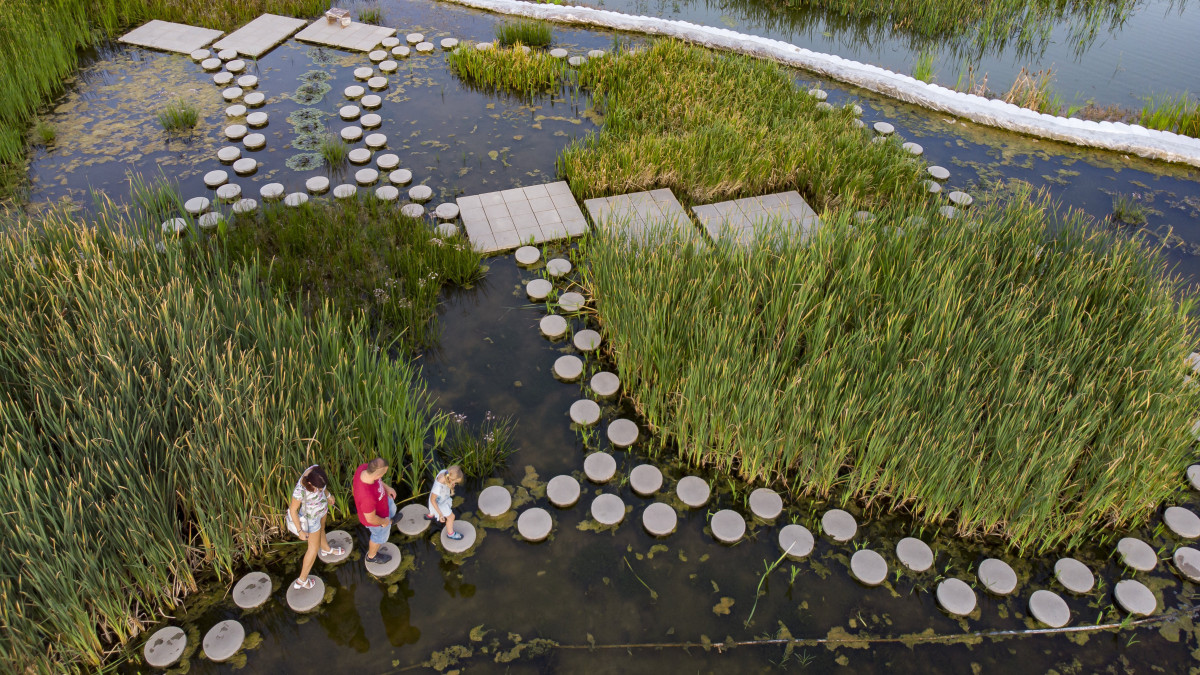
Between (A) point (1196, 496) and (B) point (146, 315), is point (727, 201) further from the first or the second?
(B) point (146, 315)

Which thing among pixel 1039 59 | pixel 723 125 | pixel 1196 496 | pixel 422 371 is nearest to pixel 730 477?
pixel 422 371

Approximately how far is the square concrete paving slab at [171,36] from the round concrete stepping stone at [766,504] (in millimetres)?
8897

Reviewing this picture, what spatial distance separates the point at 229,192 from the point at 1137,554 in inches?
286

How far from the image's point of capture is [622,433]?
4293 mm

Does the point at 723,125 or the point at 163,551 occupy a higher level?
the point at 723,125

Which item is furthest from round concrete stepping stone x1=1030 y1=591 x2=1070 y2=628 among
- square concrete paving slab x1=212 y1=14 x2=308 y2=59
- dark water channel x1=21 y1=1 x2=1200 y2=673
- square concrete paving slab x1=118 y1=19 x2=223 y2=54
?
square concrete paving slab x1=118 y1=19 x2=223 y2=54

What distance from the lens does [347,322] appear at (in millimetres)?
4836

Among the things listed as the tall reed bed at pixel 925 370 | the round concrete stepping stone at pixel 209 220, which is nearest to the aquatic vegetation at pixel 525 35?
the round concrete stepping stone at pixel 209 220

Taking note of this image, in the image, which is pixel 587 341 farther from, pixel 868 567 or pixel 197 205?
pixel 197 205

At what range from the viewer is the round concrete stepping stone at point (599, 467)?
4.05 m

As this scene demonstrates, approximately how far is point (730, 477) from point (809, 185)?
360 centimetres

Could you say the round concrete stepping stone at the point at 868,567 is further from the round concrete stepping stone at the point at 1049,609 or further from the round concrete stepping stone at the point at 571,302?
the round concrete stepping stone at the point at 571,302

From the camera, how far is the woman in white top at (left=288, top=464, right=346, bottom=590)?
3133 millimetres

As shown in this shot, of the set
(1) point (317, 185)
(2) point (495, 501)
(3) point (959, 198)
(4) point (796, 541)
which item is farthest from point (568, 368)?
(3) point (959, 198)
